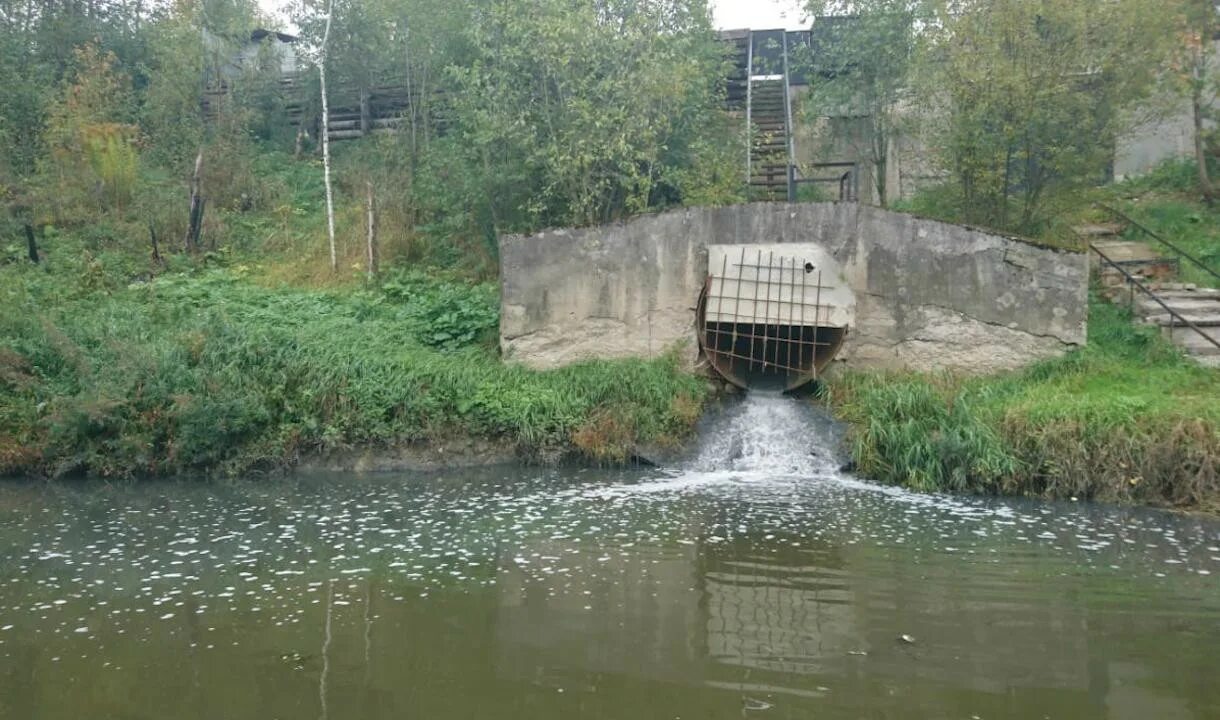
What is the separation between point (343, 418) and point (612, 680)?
788cm

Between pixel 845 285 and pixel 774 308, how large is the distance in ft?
3.63

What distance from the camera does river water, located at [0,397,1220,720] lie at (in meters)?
5.82

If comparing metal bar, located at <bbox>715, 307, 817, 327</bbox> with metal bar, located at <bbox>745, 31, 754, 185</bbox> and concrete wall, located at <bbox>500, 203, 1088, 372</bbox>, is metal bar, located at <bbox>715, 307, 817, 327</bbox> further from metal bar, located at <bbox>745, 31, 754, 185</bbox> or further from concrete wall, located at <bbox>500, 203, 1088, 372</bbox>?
metal bar, located at <bbox>745, 31, 754, 185</bbox>

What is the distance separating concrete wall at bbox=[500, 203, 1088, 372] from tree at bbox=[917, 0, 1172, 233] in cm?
193

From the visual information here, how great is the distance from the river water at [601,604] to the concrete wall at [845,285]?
318 centimetres

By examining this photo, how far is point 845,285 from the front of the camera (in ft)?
45.5

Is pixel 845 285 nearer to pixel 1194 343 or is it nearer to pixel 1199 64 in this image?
pixel 1194 343

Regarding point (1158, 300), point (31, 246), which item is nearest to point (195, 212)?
point (31, 246)

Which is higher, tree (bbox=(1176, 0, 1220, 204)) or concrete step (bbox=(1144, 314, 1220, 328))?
tree (bbox=(1176, 0, 1220, 204))

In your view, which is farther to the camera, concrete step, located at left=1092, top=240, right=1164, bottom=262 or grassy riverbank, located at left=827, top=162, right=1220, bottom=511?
concrete step, located at left=1092, top=240, right=1164, bottom=262

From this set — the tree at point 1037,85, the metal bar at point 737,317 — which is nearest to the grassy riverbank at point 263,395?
the metal bar at point 737,317

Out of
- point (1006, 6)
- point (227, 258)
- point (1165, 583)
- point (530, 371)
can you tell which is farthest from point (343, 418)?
point (1006, 6)

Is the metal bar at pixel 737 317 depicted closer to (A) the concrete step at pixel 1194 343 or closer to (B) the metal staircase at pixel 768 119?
(B) the metal staircase at pixel 768 119

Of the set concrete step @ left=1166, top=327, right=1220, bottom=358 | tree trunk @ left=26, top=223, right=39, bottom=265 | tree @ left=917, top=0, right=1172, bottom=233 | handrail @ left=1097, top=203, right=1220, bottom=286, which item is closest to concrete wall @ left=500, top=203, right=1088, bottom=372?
concrete step @ left=1166, top=327, right=1220, bottom=358
